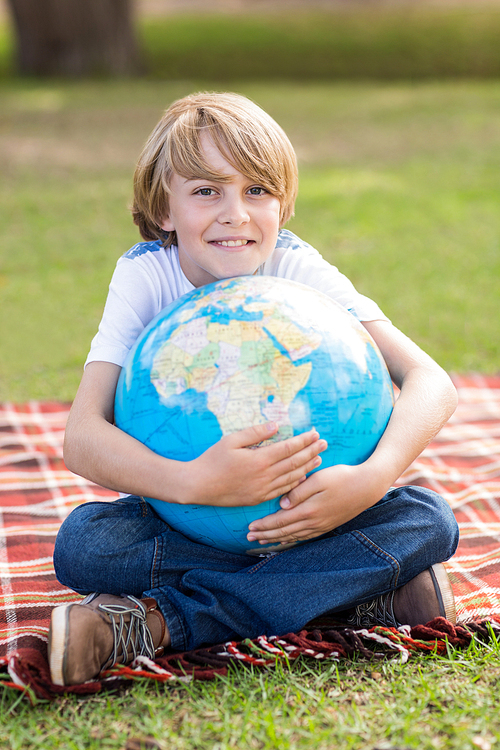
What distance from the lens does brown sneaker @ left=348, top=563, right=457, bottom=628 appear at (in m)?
2.52

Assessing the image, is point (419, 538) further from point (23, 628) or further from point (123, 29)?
point (123, 29)

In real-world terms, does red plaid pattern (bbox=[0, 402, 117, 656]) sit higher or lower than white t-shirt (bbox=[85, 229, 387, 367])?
lower

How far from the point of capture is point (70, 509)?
3490 millimetres

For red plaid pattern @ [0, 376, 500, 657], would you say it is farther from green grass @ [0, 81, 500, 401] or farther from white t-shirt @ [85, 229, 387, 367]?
white t-shirt @ [85, 229, 387, 367]

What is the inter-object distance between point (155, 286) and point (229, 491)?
94cm

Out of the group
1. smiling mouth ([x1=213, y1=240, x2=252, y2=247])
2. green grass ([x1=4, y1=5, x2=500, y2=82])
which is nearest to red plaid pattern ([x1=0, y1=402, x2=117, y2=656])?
smiling mouth ([x1=213, y1=240, x2=252, y2=247])

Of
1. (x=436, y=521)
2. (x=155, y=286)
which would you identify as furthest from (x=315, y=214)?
(x=436, y=521)

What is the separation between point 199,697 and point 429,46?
64.2ft

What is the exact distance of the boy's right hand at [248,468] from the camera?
224 cm

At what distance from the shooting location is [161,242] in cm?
302

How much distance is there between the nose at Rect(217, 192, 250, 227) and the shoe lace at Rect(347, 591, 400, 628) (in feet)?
4.34

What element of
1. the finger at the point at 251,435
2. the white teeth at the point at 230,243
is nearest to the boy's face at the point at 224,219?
the white teeth at the point at 230,243

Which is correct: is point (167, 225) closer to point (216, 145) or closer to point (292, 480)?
point (216, 145)

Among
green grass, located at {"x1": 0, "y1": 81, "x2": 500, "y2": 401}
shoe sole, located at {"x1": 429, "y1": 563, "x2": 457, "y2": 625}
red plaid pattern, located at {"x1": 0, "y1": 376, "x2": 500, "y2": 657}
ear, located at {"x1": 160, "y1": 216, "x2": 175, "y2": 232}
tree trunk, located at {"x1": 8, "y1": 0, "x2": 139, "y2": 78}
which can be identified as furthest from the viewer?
tree trunk, located at {"x1": 8, "y1": 0, "x2": 139, "y2": 78}
